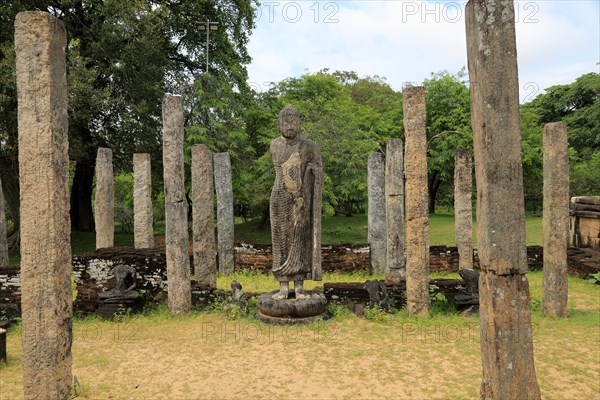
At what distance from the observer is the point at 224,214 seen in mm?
12969

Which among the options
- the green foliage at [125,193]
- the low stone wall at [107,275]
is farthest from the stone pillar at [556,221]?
the green foliage at [125,193]

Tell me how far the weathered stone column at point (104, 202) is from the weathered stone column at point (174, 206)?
4381mm

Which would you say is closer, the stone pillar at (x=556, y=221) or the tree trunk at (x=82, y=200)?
the stone pillar at (x=556, y=221)

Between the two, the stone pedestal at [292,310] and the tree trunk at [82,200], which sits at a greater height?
the tree trunk at [82,200]

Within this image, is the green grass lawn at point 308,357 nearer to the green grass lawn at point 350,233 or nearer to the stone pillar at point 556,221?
the stone pillar at point 556,221

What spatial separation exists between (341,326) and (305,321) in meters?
0.65

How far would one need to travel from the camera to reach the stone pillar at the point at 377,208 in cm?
1237

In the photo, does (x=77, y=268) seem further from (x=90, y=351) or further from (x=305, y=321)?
(x=305, y=321)

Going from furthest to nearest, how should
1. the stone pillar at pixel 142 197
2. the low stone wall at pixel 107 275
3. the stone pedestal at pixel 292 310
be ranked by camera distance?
the stone pillar at pixel 142 197, the low stone wall at pixel 107 275, the stone pedestal at pixel 292 310

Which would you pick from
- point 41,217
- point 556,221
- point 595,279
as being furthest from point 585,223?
point 41,217

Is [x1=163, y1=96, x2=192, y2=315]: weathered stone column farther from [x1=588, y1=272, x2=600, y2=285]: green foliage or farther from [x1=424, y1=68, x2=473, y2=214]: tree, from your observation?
[x1=424, y1=68, x2=473, y2=214]: tree

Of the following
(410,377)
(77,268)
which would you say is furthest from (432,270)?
(77,268)

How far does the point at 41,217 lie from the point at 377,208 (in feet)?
31.7

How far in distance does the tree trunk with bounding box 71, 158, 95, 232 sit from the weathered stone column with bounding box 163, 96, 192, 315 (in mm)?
12632
